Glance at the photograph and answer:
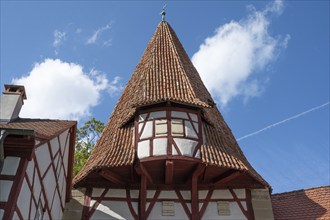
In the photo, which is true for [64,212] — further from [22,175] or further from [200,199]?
[22,175]

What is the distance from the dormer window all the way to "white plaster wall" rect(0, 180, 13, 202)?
5615mm

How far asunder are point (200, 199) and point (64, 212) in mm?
4784

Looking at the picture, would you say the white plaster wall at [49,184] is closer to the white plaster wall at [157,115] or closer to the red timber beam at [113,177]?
the red timber beam at [113,177]

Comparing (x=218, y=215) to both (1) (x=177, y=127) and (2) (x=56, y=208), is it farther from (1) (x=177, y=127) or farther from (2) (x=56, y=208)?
(2) (x=56, y=208)

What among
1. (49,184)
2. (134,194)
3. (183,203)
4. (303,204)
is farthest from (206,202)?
(49,184)

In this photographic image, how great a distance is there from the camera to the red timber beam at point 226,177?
1369cm

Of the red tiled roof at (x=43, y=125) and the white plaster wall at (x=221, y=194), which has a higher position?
the red tiled roof at (x=43, y=125)

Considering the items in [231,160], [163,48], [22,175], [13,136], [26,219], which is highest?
[163,48]

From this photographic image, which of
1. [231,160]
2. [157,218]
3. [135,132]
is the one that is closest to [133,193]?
[157,218]

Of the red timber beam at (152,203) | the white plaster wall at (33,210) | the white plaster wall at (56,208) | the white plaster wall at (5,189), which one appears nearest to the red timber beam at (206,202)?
the red timber beam at (152,203)

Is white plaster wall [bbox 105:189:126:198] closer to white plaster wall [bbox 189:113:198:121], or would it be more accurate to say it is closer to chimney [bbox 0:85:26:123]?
white plaster wall [bbox 189:113:198:121]

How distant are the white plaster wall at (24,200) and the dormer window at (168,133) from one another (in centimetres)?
488

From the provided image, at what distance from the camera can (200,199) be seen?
14180 millimetres

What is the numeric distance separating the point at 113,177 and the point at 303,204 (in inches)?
300
